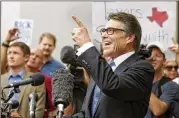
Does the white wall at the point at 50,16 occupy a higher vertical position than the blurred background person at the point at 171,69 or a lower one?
higher

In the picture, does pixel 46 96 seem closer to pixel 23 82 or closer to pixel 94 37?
pixel 94 37

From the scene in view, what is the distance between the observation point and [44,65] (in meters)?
5.36

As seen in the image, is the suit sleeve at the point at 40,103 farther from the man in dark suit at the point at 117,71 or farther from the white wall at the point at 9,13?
the white wall at the point at 9,13

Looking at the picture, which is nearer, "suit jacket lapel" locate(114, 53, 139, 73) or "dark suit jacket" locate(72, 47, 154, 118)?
"dark suit jacket" locate(72, 47, 154, 118)

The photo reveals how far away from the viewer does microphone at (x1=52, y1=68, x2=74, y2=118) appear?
8.60 feet

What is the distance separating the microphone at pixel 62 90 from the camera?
262 cm

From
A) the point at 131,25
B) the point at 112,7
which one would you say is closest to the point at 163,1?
the point at 112,7

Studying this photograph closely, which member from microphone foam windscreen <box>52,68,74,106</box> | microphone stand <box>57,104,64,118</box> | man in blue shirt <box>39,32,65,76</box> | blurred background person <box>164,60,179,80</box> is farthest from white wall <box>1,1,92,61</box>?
microphone stand <box>57,104,64,118</box>

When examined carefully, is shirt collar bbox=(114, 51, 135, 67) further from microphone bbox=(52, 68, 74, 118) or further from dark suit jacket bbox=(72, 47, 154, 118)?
microphone bbox=(52, 68, 74, 118)

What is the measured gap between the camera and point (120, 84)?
2639 mm

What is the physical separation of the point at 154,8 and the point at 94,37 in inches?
37.2

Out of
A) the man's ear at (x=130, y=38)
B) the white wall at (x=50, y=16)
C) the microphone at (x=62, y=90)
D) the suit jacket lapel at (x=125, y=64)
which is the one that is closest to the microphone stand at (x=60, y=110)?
the microphone at (x=62, y=90)

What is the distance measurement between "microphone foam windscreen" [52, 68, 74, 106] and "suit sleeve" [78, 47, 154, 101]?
0.14 m

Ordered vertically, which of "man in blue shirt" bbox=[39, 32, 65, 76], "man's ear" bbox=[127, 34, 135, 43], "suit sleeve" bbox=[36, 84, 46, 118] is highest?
"man's ear" bbox=[127, 34, 135, 43]
